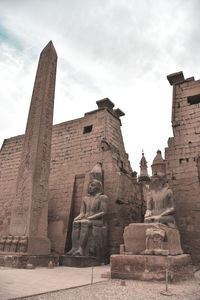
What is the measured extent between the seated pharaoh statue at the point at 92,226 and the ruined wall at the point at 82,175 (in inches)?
28.8

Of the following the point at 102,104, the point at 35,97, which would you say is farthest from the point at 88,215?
the point at 102,104

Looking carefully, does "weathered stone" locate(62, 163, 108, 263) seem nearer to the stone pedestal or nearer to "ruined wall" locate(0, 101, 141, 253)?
"ruined wall" locate(0, 101, 141, 253)

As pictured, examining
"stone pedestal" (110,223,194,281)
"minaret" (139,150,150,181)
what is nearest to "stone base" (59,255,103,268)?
"stone pedestal" (110,223,194,281)

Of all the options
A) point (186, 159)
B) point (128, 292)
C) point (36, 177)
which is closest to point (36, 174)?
point (36, 177)

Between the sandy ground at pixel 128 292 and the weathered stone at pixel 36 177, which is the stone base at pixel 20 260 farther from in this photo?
the sandy ground at pixel 128 292

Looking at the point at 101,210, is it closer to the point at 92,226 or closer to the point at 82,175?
the point at 92,226

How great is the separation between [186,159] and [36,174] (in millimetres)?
4238

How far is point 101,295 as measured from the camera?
10.6 ft

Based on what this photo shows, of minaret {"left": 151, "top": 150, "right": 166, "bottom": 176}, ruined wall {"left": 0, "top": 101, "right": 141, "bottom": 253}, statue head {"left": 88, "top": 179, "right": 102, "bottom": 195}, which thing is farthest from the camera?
ruined wall {"left": 0, "top": 101, "right": 141, "bottom": 253}

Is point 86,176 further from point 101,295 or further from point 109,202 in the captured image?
point 101,295

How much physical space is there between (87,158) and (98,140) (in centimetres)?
79

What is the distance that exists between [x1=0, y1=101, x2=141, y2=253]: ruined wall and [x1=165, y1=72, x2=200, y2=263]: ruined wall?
1.78 metres

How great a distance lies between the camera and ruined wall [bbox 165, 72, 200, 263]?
22.2 ft

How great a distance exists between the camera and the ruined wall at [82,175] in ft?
27.1
